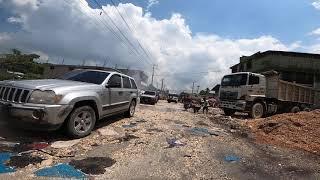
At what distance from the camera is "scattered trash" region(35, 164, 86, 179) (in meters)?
5.28

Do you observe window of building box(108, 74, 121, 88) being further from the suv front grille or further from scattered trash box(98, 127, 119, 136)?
the suv front grille

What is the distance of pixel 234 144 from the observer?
356 inches

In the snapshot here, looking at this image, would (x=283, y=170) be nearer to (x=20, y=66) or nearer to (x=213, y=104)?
(x=213, y=104)

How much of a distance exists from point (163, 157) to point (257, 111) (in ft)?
46.3

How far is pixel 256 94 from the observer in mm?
19672

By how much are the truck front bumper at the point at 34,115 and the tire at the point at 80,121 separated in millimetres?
356

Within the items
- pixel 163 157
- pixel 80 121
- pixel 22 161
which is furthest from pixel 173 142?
pixel 22 161

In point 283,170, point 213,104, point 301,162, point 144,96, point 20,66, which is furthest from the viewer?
point 20,66

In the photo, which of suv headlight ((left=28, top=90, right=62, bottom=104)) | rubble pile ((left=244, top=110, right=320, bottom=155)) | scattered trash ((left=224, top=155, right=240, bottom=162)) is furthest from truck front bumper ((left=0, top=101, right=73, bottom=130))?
rubble pile ((left=244, top=110, right=320, bottom=155))

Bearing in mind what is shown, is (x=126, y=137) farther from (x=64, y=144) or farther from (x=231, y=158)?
(x=231, y=158)

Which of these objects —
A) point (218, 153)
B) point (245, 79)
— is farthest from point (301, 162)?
point (245, 79)

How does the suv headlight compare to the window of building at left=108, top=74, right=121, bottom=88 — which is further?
the window of building at left=108, top=74, right=121, bottom=88

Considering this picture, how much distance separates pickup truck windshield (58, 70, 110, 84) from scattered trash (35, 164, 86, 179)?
12.9 ft

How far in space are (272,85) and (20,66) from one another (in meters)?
44.6
